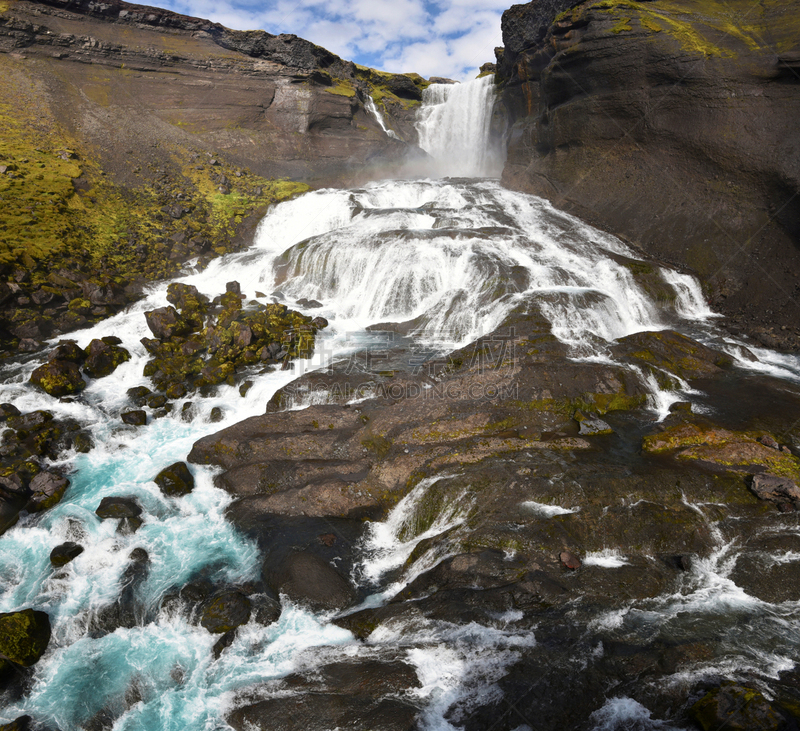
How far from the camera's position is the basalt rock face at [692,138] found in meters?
20.4

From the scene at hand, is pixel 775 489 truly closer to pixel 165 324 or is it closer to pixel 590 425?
pixel 590 425

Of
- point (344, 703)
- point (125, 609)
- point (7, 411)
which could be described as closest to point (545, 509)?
point (344, 703)

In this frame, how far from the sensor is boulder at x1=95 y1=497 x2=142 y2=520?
1055 centimetres

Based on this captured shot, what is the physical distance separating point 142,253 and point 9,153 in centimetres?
1081

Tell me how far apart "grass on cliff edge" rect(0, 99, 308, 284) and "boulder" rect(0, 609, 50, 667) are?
16.2 meters

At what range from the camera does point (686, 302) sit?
20.3 m

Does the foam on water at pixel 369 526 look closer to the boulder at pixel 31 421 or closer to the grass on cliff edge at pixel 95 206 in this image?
the boulder at pixel 31 421

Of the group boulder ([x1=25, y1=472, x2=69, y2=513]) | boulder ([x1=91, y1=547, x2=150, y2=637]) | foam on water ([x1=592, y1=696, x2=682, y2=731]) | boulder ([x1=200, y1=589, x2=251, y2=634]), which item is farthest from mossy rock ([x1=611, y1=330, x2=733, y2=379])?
boulder ([x1=25, y1=472, x2=69, y2=513])

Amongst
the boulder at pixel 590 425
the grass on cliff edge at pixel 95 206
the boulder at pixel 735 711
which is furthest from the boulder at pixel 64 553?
the grass on cliff edge at pixel 95 206

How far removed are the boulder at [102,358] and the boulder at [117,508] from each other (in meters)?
6.94

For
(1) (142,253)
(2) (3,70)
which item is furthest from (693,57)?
(2) (3,70)

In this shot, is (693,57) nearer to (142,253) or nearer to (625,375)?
(625,375)

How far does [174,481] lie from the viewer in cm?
1138

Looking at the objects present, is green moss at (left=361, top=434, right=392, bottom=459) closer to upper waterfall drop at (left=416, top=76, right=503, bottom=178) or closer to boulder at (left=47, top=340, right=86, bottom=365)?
boulder at (left=47, top=340, right=86, bottom=365)
